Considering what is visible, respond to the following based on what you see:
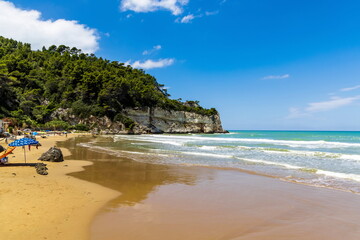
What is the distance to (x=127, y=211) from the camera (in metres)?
5.85

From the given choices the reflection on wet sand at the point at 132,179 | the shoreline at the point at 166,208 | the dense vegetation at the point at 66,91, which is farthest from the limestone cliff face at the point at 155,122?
the shoreline at the point at 166,208

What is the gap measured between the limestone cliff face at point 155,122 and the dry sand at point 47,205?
61167 mm

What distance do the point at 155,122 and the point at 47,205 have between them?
7678 centimetres

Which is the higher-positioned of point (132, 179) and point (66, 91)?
point (66, 91)

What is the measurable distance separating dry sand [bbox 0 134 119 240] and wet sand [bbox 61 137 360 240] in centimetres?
44

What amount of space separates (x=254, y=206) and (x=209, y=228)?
7.43 feet

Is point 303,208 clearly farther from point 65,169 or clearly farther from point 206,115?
point 206,115

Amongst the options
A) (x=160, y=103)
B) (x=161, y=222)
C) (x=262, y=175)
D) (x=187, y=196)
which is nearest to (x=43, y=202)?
(x=161, y=222)

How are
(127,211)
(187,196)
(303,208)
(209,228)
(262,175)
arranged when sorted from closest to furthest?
(209,228)
(127,211)
(303,208)
(187,196)
(262,175)

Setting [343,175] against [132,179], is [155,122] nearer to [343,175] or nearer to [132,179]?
[132,179]

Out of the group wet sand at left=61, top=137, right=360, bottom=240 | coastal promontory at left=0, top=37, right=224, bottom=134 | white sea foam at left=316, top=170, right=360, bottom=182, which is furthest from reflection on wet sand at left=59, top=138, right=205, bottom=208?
coastal promontory at left=0, top=37, right=224, bottom=134

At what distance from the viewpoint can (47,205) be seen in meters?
5.94

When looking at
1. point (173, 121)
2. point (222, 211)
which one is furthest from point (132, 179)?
point (173, 121)

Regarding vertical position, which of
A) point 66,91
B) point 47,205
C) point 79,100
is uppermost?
point 66,91
